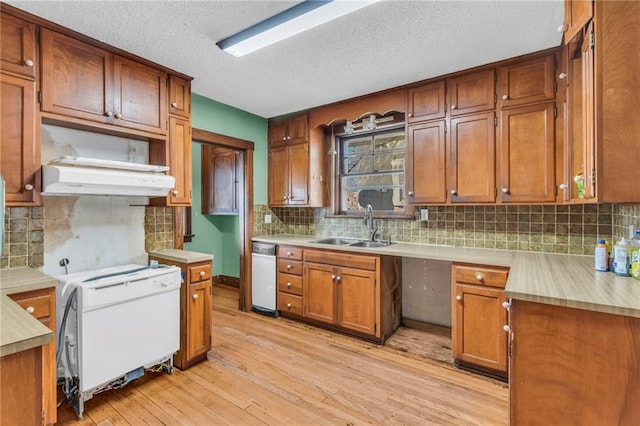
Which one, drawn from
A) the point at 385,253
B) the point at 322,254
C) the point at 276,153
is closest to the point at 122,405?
the point at 322,254

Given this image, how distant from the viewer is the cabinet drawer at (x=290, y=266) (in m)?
3.41

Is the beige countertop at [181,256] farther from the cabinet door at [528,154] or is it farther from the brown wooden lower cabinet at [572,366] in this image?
the cabinet door at [528,154]

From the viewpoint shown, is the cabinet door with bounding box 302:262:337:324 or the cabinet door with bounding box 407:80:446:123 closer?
the cabinet door with bounding box 407:80:446:123

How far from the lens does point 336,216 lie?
3.79 m

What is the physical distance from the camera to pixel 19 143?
1858mm

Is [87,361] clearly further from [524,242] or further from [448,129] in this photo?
[524,242]

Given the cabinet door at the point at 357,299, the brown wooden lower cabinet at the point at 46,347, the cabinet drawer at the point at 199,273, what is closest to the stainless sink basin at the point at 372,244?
the cabinet door at the point at 357,299

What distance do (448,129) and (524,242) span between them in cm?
120

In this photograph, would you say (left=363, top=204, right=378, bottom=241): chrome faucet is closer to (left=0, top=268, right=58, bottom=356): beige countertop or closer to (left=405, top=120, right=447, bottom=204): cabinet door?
(left=405, top=120, right=447, bottom=204): cabinet door

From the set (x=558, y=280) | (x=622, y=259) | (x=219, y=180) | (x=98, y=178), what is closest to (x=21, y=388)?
(x=98, y=178)

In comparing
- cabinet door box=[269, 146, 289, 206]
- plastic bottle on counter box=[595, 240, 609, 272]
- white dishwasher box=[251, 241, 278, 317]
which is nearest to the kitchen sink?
white dishwasher box=[251, 241, 278, 317]

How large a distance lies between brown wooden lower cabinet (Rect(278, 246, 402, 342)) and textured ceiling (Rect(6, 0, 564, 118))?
1698 mm

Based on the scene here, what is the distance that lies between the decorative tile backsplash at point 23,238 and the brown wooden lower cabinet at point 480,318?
10.1 ft

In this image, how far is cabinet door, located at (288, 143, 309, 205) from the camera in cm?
373
